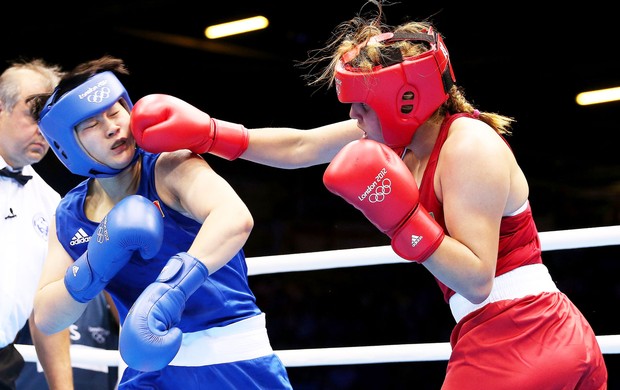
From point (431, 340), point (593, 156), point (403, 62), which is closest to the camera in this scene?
point (403, 62)

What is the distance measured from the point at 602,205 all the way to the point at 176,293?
590 cm

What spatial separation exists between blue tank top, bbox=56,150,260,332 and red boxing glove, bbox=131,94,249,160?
0.10 metres

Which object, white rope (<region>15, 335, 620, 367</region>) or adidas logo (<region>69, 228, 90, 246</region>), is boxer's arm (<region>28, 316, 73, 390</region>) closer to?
white rope (<region>15, 335, 620, 367</region>)

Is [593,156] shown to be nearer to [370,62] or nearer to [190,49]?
[190,49]

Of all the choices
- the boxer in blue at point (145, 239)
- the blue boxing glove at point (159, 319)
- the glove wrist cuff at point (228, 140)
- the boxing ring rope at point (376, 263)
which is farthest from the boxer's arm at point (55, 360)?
the blue boxing glove at point (159, 319)

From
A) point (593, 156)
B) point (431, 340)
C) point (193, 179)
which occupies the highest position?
point (193, 179)

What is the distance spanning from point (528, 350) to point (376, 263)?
77cm

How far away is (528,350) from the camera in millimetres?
1665

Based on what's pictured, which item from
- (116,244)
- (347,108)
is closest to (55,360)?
(116,244)

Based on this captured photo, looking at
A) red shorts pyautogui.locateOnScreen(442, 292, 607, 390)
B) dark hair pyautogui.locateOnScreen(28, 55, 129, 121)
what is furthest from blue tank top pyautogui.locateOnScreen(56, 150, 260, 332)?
red shorts pyautogui.locateOnScreen(442, 292, 607, 390)

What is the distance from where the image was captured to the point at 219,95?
791 cm

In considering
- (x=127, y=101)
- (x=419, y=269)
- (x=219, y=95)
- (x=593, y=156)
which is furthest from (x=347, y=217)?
(x=127, y=101)

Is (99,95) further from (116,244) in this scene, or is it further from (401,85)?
(401,85)

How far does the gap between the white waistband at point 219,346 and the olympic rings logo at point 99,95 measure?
573mm
